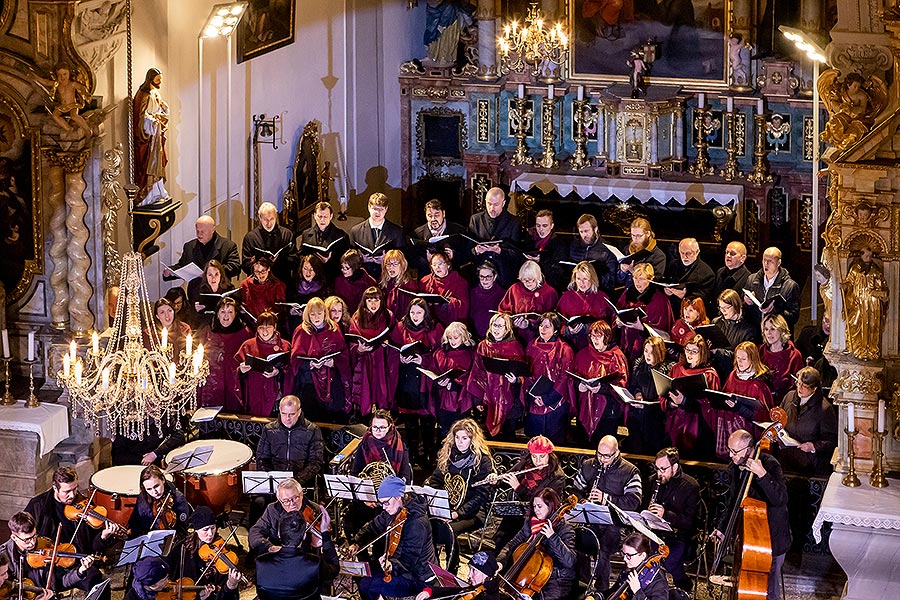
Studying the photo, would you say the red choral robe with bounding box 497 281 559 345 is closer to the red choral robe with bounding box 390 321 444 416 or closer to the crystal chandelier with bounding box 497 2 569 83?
the red choral robe with bounding box 390 321 444 416

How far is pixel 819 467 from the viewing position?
13.9 metres

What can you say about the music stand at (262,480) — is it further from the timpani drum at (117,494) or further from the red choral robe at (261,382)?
the red choral robe at (261,382)

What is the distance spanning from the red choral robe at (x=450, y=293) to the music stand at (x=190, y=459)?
2.50 m

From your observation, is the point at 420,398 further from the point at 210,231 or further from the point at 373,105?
the point at 373,105

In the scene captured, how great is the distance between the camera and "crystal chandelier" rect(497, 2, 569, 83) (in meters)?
21.2

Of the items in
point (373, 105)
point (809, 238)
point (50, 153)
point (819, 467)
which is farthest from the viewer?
point (373, 105)

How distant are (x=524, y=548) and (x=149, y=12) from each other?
21.6 ft

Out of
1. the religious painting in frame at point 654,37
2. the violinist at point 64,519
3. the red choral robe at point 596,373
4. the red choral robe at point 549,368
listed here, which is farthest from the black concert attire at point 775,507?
the religious painting in frame at point 654,37

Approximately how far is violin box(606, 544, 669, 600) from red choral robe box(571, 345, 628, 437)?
8.41ft

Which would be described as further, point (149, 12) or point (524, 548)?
point (149, 12)

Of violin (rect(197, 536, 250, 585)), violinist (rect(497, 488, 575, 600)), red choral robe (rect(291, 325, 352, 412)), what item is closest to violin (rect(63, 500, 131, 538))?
violin (rect(197, 536, 250, 585))

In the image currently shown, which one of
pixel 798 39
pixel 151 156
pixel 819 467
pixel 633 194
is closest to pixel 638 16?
pixel 633 194

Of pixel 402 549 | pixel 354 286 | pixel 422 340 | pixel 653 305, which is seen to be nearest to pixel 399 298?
pixel 354 286

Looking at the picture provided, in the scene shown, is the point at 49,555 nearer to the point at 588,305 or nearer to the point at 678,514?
the point at 678,514
